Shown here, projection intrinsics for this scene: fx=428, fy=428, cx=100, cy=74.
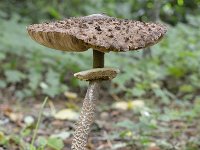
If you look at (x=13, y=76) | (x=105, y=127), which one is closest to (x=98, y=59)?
→ (x=105, y=127)

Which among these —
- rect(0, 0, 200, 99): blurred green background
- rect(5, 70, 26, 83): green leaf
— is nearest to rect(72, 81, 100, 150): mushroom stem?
rect(0, 0, 200, 99): blurred green background

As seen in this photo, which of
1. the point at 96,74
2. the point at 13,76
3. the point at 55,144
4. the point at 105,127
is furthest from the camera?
the point at 13,76

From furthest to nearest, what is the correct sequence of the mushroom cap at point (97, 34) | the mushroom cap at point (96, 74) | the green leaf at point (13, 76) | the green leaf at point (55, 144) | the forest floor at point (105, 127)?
the green leaf at point (13, 76), the forest floor at point (105, 127), the green leaf at point (55, 144), the mushroom cap at point (96, 74), the mushroom cap at point (97, 34)

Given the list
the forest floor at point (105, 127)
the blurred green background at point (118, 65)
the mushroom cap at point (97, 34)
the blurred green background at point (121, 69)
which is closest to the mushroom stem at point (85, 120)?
the mushroom cap at point (97, 34)

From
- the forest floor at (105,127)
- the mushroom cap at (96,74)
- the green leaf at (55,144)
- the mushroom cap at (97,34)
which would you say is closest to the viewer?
the mushroom cap at (97,34)

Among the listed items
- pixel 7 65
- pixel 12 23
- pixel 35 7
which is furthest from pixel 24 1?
pixel 7 65

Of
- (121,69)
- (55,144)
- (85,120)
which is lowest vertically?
(55,144)

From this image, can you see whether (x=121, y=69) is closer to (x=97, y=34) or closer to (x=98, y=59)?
(x=98, y=59)

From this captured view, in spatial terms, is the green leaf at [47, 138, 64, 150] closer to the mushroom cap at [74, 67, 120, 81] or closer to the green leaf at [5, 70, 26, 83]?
the mushroom cap at [74, 67, 120, 81]

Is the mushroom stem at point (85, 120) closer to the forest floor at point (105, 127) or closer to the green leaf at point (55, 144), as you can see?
the green leaf at point (55, 144)
